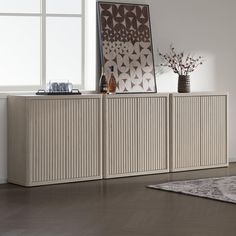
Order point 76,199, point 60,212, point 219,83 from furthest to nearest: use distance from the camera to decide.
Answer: point 219,83 < point 76,199 < point 60,212

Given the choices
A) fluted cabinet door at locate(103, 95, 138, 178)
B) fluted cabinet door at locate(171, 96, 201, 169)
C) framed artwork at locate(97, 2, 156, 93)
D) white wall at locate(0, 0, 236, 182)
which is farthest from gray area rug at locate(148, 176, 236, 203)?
white wall at locate(0, 0, 236, 182)

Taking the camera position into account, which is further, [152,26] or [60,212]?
[152,26]

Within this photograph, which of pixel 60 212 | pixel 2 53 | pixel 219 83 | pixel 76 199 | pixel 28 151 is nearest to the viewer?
Answer: pixel 60 212

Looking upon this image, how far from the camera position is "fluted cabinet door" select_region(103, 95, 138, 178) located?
8117 mm

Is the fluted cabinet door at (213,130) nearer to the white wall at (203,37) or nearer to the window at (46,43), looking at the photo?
the white wall at (203,37)

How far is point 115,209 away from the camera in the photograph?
632 cm

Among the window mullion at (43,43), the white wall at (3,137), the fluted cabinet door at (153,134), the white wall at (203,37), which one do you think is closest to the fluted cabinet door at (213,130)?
the white wall at (203,37)

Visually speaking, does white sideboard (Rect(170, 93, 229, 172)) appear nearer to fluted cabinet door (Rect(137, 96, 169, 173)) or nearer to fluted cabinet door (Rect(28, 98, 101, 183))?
fluted cabinet door (Rect(137, 96, 169, 173))

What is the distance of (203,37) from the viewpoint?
9344mm

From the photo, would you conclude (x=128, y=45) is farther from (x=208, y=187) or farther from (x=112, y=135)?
(x=208, y=187)

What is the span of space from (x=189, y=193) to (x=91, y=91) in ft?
7.02

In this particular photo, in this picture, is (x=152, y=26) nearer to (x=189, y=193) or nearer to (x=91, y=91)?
(x=91, y=91)

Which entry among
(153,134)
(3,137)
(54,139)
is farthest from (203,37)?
(3,137)

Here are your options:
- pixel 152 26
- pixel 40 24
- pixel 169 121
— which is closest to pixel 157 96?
pixel 169 121
